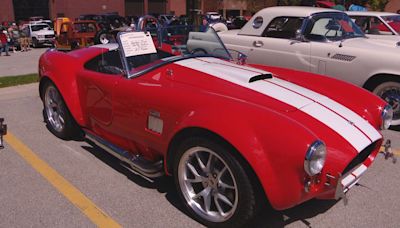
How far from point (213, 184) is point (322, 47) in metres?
3.97

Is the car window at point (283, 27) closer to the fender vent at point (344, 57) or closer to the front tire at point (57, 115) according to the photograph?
the fender vent at point (344, 57)

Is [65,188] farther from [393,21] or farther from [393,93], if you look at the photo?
[393,21]

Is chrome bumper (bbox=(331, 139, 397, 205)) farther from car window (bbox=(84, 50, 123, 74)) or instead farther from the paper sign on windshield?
car window (bbox=(84, 50, 123, 74))

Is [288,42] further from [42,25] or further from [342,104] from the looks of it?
[42,25]

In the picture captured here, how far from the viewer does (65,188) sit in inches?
148

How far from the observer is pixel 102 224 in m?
3.16

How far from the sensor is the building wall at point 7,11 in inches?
1538

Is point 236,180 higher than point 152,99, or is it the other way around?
point 152,99

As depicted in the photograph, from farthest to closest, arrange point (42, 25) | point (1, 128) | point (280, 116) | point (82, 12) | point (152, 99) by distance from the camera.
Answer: point (82, 12) < point (42, 25) < point (1, 128) < point (152, 99) < point (280, 116)

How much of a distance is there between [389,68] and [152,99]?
373 centimetres

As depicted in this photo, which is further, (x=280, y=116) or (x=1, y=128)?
(x=1, y=128)

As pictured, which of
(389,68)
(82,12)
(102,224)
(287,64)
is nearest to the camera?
(102,224)

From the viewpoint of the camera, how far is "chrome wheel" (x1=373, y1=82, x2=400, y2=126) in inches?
222

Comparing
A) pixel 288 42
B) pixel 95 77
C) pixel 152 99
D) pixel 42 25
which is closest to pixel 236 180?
pixel 152 99
